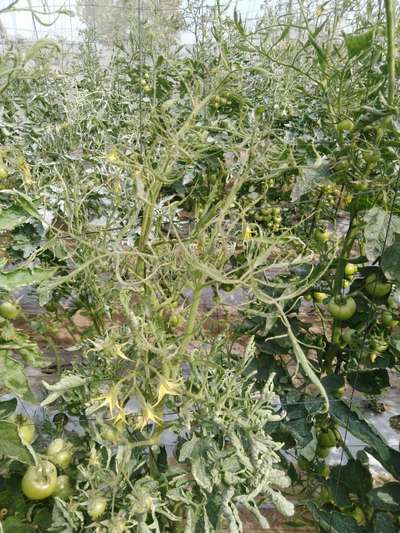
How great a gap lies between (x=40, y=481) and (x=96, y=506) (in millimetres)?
117

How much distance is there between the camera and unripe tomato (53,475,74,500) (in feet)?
2.47

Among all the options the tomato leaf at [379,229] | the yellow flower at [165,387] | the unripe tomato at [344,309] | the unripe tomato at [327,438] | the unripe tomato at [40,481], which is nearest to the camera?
the yellow flower at [165,387]

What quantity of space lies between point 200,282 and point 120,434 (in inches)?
10.5

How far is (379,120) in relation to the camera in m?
0.81

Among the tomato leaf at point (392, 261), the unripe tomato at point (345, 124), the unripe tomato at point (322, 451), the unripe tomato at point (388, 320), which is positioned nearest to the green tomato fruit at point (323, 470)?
the unripe tomato at point (322, 451)

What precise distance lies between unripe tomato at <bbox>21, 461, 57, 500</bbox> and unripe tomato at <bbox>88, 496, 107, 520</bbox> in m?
0.10

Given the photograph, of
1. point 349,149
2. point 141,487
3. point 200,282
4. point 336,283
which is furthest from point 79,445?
point 349,149

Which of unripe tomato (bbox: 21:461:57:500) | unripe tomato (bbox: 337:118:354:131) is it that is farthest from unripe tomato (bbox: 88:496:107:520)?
unripe tomato (bbox: 337:118:354:131)

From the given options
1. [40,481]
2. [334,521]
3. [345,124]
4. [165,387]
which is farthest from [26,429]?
[345,124]

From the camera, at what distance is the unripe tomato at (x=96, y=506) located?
66cm

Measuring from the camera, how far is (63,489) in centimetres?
76

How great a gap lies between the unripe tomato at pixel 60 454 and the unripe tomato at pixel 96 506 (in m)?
0.12

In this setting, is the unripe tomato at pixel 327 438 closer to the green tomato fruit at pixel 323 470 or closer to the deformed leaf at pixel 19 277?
the green tomato fruit at pixel 323 470

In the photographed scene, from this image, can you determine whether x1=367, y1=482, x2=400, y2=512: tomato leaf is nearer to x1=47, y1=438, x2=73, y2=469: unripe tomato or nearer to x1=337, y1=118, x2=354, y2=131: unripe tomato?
x1=47, y1=438, x2=73, y2=469: unripe tomato
